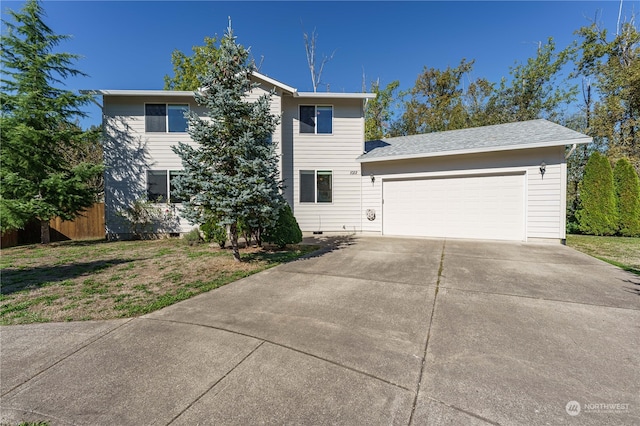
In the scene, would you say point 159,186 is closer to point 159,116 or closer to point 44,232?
point 159,116

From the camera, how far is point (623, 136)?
13.3 m

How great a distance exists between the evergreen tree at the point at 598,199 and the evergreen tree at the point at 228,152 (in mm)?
13087

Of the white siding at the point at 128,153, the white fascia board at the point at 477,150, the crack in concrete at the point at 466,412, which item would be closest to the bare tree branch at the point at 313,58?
the white siding at the point at 128,153

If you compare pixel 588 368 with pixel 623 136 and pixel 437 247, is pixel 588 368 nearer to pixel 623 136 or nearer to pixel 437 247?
pixel 437 247

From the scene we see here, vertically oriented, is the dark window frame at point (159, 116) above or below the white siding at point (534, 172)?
above

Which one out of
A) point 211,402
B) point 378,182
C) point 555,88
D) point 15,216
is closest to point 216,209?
point 211,402

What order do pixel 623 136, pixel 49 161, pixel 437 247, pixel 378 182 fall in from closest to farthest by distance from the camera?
pixel 437 247
pixel 49 161
pixel 378 182
pixel 623 136

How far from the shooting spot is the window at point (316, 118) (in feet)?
35.1

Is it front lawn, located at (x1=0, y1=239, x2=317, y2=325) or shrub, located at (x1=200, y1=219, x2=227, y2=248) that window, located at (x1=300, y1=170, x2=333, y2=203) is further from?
shrub, located at (x1=200, y1=219, x2=227, y2=248)

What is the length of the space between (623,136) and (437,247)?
14200mm

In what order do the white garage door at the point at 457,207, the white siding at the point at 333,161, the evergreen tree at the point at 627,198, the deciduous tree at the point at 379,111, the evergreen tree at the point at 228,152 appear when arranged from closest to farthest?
the evergreen tree at the point at 228,152 < the white garage door at the point at 457,207 < the evergreen tree at the point at 627,198 < the white siding at the point at 333,161 < the deciduous tree at the point at 379,111

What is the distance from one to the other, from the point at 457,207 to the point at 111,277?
992cm

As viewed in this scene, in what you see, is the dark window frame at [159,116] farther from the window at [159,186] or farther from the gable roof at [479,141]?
the gable roof at [479,141]

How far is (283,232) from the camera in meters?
7.57
